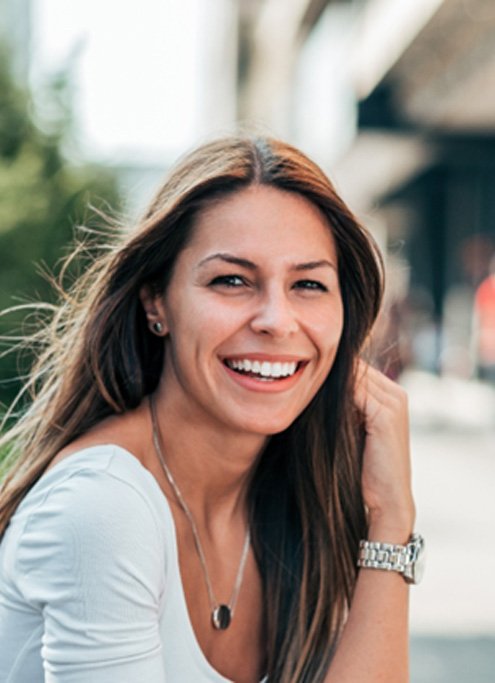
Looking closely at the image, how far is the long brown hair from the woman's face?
0.04 metres

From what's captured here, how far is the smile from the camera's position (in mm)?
2197

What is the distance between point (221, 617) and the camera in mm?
2318

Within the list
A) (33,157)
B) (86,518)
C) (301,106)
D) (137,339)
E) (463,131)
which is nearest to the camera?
(86,518)

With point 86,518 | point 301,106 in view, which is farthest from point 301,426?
point 301,106

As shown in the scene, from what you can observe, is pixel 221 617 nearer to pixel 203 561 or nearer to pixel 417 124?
pixel 203 561

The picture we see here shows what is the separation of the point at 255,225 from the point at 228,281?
0.11 m

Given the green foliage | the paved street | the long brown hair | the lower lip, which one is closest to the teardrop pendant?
the long brown hair

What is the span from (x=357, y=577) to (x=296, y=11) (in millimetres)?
30555

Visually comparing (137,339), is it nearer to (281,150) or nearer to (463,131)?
(281,150)

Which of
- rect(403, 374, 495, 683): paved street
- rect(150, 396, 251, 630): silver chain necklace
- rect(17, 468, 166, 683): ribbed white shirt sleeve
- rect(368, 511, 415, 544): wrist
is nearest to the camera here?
rect(17, 468, 166, 683): ribbed white shirt sleeve

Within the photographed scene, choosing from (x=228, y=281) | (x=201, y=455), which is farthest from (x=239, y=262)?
(x=201, y=455)

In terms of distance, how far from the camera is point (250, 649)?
2373 millimetres

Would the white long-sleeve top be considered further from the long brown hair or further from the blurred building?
the blurred building

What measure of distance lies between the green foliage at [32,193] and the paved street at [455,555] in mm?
2154
